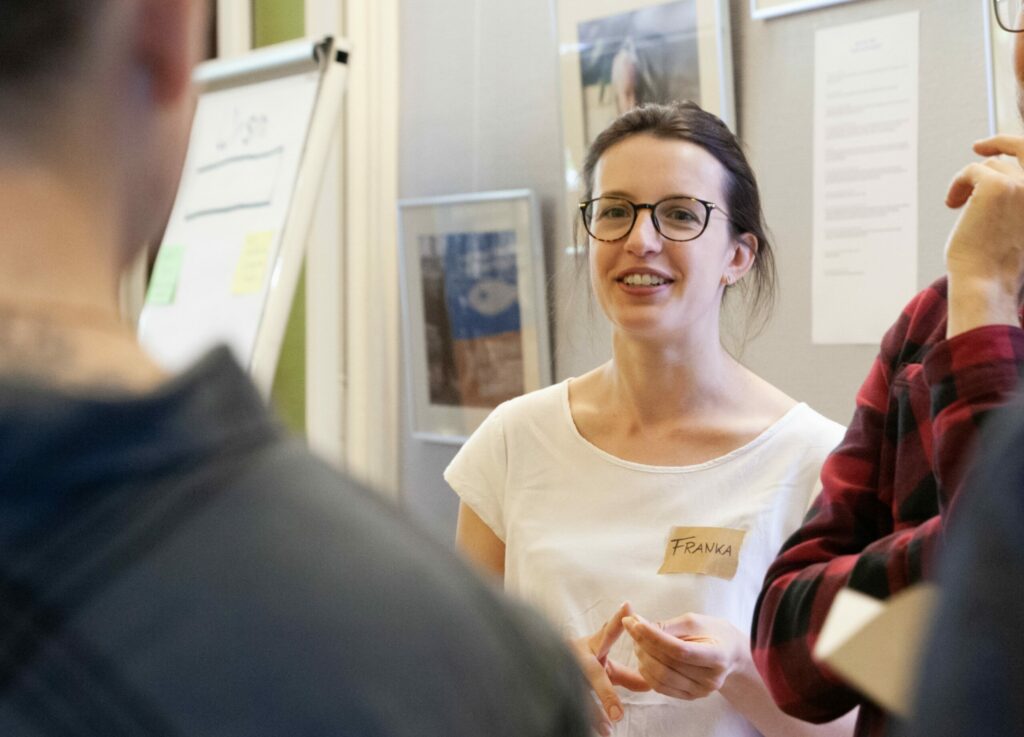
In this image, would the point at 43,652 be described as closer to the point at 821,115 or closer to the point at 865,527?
the point at 865,527

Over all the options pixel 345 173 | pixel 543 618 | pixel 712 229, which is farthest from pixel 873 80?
pixel 543 618

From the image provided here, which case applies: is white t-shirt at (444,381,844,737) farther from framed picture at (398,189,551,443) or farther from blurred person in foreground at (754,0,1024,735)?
framed picture at (398,189,551,443)

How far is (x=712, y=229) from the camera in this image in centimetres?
190

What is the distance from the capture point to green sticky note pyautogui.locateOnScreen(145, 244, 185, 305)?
10.7 feet

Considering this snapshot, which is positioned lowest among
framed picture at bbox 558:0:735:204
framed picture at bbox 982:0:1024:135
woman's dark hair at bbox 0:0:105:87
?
woman's dark hair at bbox 0:0:105:87

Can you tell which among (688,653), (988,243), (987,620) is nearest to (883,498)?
(988,243)

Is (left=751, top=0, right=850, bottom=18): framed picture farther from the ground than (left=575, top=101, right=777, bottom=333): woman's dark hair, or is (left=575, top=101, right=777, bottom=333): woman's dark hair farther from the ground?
(left=751, top=0, right=850, bottom=18): framed picture

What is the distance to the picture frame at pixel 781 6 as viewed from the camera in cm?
233

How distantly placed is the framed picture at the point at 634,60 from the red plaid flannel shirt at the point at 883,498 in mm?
1392

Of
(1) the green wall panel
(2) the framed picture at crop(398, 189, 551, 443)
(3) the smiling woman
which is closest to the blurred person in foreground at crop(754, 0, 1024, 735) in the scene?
(3) the smiling woman

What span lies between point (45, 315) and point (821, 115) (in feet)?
7.05

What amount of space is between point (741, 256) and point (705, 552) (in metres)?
0.54

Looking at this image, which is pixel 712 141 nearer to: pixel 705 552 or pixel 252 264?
pixel 705 552

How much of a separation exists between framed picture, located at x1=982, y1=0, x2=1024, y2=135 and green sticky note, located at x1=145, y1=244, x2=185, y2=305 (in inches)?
82.5
